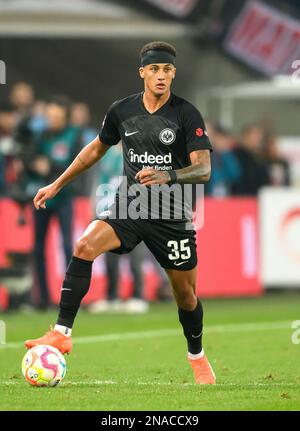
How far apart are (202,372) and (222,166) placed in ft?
32.6

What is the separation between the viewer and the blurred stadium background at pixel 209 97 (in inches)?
690

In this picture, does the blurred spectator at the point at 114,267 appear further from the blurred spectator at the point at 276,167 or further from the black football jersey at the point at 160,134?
the black football jersey at the point at 160,134

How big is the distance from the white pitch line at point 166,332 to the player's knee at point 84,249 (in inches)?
131

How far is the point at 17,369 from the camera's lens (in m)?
10.1

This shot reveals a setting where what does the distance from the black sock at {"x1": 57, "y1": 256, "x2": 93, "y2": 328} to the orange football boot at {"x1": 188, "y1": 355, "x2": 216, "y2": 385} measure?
0.98m

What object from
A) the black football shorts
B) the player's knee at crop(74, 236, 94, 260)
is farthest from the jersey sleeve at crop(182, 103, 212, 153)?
the player's knee at crop(74, 236, 94, 260)

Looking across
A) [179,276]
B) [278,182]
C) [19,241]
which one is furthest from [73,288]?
[278,182]

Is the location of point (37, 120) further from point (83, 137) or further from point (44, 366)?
point (44, 366)

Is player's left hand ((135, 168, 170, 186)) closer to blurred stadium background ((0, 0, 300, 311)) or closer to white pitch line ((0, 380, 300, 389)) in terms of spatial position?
white pitch line ((0, 380, 300, 389))

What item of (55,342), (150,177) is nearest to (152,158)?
(150,177)

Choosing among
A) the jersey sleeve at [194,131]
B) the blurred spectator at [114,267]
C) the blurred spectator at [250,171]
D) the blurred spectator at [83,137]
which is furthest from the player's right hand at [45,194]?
the blurred spectator at [250,171]

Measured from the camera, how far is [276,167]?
64.0ft

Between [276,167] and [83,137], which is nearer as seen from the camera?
[83,137]

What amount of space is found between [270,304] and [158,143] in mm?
8828
